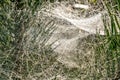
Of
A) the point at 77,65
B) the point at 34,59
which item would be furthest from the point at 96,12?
the point at 34,59

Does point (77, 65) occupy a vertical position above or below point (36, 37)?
below

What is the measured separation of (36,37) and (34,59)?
151mm

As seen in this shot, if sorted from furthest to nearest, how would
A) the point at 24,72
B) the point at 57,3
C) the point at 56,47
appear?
the point at 57,3 → the point at 56,47 → the point at 24,72

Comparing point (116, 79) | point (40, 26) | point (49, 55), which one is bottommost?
point (116, 79)

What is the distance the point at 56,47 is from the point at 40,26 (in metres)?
0.18

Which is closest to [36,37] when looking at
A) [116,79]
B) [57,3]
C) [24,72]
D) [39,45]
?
[39,45]

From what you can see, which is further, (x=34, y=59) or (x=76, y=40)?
(x=76, y=40)

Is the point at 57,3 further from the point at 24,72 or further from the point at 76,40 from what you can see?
the point at 24,72

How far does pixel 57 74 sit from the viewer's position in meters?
2.60

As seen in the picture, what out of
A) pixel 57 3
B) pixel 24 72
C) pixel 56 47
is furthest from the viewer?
pixel 57 3

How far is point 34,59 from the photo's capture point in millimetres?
2539

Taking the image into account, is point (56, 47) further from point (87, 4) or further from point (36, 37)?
point (87, 4)

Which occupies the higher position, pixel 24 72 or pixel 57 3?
pixel 57 3

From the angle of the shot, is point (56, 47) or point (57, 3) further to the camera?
point (57, 3)
